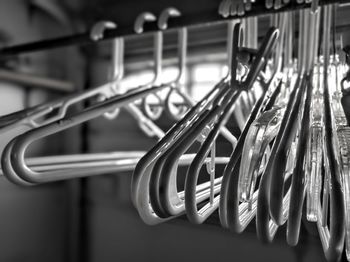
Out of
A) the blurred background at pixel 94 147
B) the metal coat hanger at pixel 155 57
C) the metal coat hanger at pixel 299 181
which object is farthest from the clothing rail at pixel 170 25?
the blurred background at pixel 94 147

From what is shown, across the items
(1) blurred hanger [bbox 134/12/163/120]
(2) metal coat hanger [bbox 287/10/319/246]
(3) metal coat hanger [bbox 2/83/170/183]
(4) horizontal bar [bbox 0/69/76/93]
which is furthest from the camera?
(4) horizontal bar [bbox 0/69/76/93]

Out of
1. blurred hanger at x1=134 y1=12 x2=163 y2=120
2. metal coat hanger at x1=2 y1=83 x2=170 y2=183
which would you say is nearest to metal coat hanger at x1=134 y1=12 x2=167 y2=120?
blurred hanger at x1=134 y1=12 x2=163 y2=120

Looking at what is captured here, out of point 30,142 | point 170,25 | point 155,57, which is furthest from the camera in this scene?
point 155,57

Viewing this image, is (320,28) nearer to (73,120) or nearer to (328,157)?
(328,157)

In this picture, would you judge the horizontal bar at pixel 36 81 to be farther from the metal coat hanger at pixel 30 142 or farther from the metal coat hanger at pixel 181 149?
the metal coat hanger at pixel 181 149

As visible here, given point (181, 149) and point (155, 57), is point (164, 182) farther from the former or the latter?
point (155, 57)

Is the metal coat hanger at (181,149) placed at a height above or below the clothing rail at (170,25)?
below

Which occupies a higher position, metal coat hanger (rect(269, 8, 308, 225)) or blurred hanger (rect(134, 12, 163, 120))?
blurred hanger (rect(134, 12, 163, 120))

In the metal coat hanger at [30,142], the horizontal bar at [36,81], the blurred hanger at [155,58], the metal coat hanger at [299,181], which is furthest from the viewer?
the horizontal bar at [36,81]

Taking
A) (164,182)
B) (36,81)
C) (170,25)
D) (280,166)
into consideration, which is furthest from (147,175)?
(36,81)

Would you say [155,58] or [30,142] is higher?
[155,58]

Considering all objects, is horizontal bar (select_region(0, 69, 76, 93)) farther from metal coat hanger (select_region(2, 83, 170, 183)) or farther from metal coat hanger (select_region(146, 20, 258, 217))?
metal coat hanger (select_region(146, 20, 258, 217))

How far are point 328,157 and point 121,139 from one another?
881 millimetres

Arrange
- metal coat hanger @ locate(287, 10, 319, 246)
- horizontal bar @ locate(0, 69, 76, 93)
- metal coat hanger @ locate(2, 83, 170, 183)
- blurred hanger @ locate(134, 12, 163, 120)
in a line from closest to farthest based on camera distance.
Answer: metal coat hanger @ locate(287, 10, 319, 246) < metal coat hanger @ locate(2, 83, 170, 183) < blurred hanger @ locate(134, 12, 163, 120) < horizontal bar @ locate(0, 69, 76, 93)
